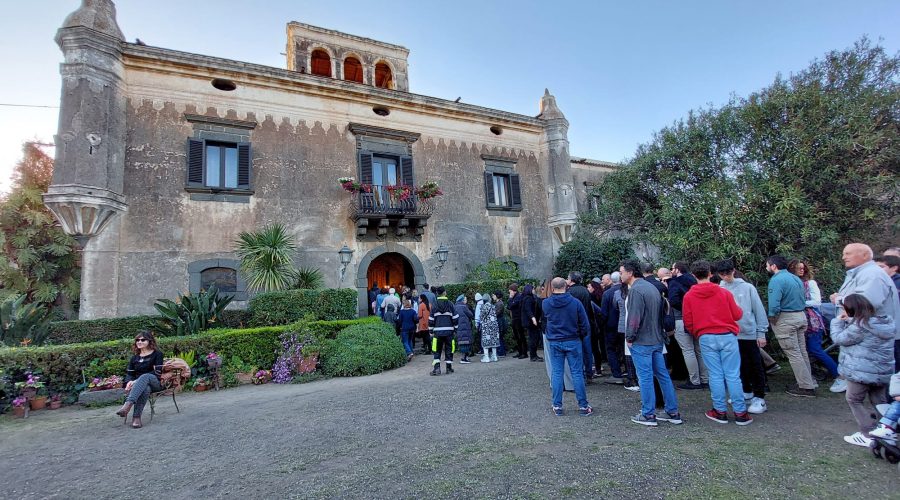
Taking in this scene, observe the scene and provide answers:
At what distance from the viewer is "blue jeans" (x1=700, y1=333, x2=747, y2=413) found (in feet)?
14.7

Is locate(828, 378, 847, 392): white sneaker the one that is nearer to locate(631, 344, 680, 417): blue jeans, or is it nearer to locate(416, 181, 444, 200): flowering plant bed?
locate(631, 344, 680, 417): blue jeans

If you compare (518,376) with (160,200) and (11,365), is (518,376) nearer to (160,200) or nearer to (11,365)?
(11,365)

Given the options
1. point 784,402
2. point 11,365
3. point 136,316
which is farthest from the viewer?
point 136,316

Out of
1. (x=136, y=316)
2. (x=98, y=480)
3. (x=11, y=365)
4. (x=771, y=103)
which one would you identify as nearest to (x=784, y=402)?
(x=771, y=103)

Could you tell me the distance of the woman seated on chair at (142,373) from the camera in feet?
18.3

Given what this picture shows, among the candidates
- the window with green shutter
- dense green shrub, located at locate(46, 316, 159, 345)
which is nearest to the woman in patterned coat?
the window with green shutter

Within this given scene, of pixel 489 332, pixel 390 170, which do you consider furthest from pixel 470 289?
pixel 390 170

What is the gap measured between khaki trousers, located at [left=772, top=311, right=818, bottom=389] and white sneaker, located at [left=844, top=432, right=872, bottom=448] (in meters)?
1.77

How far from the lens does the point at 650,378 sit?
465 cm

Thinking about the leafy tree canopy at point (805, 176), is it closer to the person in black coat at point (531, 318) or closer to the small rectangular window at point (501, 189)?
the person in black coat at point (531, 318)

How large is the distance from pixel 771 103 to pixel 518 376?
25.3 feet

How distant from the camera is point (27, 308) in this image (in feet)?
28.3

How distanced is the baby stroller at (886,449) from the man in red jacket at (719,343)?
1.05 meters

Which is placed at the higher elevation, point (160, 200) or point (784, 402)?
point (160, 200)
